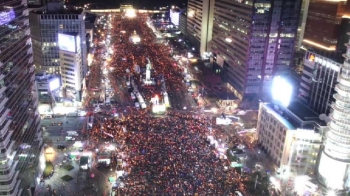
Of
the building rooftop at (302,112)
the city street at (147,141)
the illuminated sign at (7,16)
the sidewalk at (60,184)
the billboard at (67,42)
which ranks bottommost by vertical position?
the sidewalk at (60,184)

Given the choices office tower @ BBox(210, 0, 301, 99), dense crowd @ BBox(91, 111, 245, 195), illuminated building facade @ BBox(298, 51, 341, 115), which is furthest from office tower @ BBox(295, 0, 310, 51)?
dense crowd @ BBox(91, 111, 245, 195)

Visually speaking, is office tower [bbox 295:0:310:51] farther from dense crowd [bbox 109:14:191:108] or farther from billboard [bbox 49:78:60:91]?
billboard [bbox 49:78:60:91]

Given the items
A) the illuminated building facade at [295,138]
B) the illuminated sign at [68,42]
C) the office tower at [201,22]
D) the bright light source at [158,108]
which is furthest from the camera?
the office tower at [201,22]

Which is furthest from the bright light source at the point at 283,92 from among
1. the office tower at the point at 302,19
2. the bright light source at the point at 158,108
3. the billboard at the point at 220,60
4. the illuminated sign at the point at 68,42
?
the office tower at the point at 302,19

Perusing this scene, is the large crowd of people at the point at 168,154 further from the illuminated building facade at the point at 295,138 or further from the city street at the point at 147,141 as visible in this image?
the illuminated building facade at the point at 295,138

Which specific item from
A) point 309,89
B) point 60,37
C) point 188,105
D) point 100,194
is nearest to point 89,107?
point 60,37

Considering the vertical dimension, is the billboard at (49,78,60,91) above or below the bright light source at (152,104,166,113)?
above
